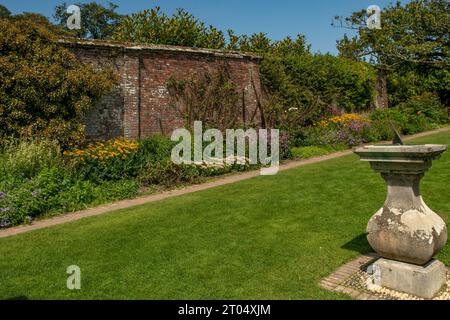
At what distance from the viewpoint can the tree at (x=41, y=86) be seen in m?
9.87

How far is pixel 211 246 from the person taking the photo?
5465 mm

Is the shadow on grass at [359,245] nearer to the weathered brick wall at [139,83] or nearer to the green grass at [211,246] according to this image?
the green grass at [211,246]

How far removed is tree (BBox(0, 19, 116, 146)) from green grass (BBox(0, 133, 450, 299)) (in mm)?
4372

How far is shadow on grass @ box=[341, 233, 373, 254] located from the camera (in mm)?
5138

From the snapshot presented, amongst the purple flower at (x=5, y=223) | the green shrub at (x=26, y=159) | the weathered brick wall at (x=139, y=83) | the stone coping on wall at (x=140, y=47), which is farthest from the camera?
the weathered brick wall at (x=139, y=83)

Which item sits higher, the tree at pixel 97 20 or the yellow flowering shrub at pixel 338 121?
the tree at pixel 97 20

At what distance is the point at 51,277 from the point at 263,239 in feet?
9.30

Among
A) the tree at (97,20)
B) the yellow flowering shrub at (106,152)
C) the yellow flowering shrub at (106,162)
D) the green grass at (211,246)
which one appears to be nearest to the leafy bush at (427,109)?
the green grass at (211,246)

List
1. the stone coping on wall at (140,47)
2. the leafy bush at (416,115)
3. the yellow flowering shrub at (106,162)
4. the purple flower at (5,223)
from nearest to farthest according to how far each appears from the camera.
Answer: the purple flower at (5,223) < the yellow flowering shrub at (106,162) < the stone coping on wall at (140,47) < the leafy bush at (416,115)

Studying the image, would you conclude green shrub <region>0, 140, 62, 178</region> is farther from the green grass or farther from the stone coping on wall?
the stone coping on wall

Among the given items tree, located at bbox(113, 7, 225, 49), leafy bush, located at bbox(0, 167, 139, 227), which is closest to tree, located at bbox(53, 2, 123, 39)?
tree, located at bbox(113, 7, 225, 49)

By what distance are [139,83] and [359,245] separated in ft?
31.8

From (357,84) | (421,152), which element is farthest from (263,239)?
(357,84)

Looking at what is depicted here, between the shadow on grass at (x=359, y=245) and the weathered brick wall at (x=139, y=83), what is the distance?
900 centimetres
